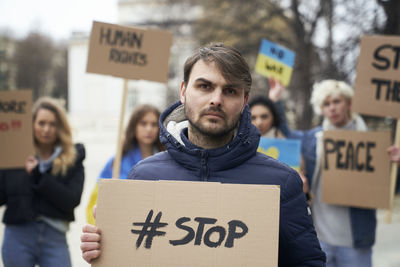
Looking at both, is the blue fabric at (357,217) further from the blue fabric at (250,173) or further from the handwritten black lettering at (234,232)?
the handwritten black lettering at (234,232)

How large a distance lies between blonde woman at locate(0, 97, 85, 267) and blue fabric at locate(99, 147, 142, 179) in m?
0.20

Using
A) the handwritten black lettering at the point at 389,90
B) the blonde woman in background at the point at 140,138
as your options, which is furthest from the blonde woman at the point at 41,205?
the handwritten black lettering at the point at 389,90

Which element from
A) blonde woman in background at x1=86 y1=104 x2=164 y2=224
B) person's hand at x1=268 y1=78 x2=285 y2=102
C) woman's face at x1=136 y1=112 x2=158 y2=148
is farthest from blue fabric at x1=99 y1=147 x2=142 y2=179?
person's hand at x1=268 y1=78 x2=285 y2=102

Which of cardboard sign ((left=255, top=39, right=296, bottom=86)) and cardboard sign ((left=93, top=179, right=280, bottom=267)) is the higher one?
cardboard sign ((left=255, top=39, right=296, bottom=86))

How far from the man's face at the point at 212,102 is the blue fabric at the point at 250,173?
68 mm

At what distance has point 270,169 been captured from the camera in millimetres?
1798

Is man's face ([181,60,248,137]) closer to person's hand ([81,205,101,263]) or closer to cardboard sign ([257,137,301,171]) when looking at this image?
person's hand ([81,205,101,263])

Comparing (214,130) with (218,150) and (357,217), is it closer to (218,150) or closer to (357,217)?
(218,150)

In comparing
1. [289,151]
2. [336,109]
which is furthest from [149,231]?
[336,109]

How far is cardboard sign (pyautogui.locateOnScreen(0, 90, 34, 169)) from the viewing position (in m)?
3.39

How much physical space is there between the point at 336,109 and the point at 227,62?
2186 mm

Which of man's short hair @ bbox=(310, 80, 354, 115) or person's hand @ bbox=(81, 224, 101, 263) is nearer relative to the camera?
person's hand @ bbox=(81, 224, 101, 263)

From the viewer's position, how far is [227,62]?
183cm

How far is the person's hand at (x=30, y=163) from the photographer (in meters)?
3.36
